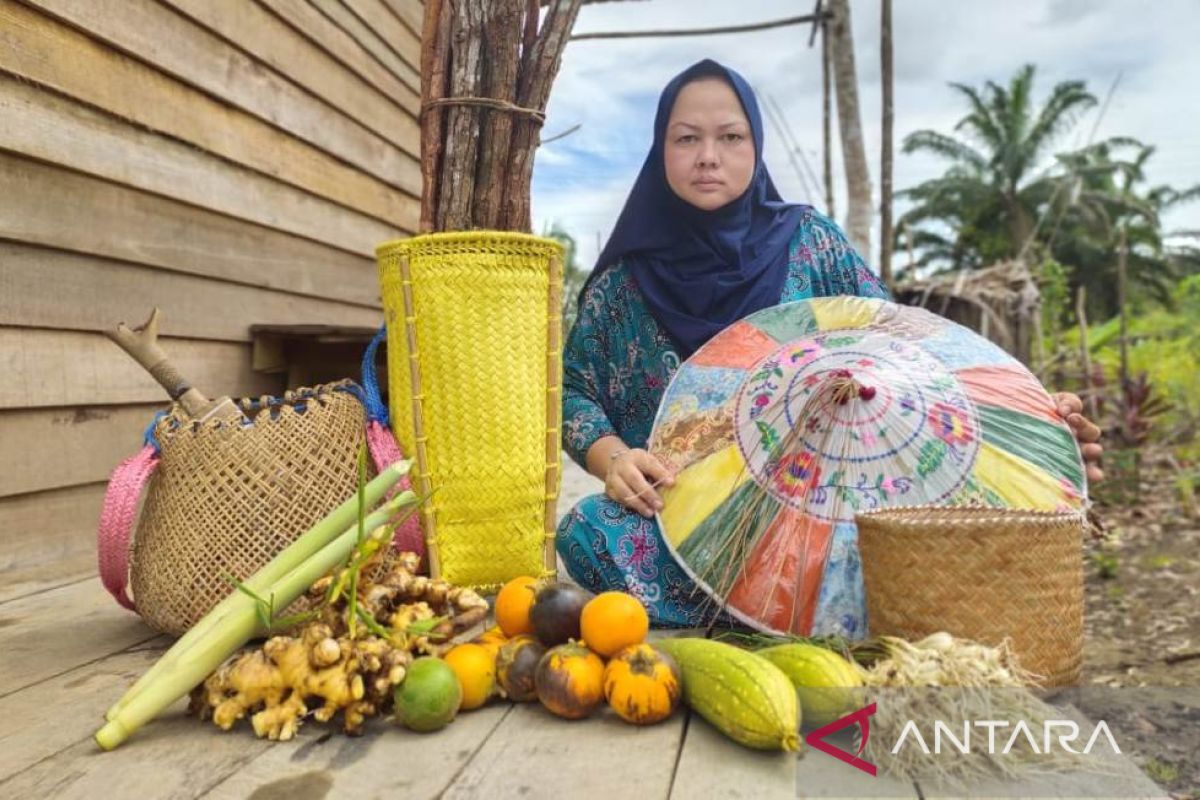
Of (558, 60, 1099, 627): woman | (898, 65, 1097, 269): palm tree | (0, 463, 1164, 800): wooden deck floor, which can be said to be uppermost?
(898, 65, 1097, 269): palm tree

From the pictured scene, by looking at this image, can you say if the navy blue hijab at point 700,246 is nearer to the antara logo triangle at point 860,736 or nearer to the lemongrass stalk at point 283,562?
the lemongrass stalk at point 283,562

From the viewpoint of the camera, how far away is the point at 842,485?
191 cm

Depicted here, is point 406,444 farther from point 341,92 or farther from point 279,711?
point 341,92

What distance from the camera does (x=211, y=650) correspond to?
1.50 metres

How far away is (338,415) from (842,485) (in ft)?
3.84

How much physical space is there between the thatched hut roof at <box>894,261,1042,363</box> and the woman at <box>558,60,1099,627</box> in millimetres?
4021

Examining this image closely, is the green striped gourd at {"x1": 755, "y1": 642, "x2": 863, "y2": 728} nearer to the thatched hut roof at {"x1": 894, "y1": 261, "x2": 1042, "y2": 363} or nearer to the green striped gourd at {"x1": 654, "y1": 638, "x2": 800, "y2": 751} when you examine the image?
the green striped gourd at {"x1": 654, "y1": 638, "x2": 800, "y2": 751}

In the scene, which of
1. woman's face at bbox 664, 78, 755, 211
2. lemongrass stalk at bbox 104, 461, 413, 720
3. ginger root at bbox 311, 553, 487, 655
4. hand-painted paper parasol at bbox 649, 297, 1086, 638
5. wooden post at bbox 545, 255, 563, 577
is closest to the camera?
lemongrass stalk at bbox 104, 461, 413, 720

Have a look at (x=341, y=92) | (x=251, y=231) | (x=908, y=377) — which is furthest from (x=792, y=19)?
(x=908, y=377)

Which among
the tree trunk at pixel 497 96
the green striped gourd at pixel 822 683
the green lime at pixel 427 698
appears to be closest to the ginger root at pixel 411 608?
the green lime at pixel 427 698

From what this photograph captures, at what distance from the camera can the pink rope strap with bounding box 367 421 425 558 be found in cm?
220

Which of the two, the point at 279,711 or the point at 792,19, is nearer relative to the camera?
the point at 279,711

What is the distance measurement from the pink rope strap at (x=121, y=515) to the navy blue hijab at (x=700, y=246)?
129 centimetres

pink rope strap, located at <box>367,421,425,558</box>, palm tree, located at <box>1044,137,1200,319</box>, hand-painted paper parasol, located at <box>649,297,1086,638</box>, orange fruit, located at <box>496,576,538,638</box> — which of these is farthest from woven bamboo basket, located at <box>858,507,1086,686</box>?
palm tree, located at <box>1044,137,1200,319</box>
